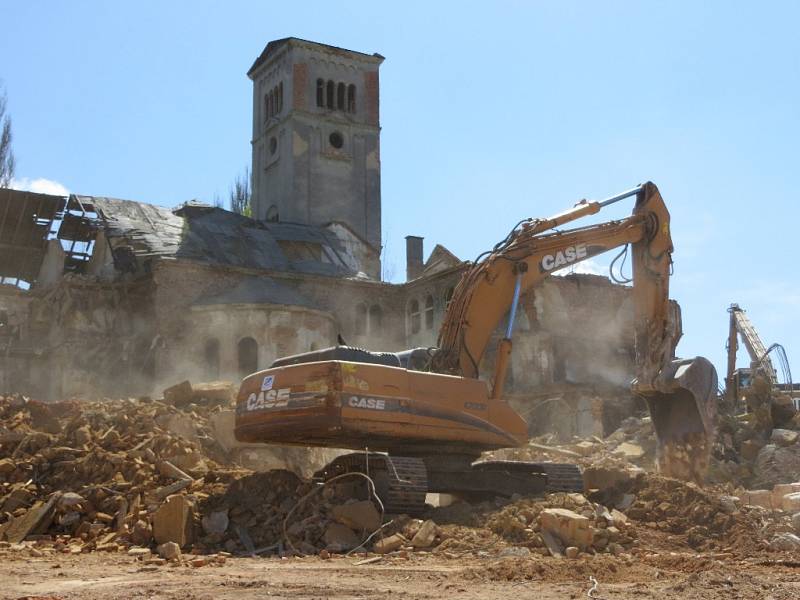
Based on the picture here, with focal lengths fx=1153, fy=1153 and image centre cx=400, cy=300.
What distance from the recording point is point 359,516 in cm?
1284

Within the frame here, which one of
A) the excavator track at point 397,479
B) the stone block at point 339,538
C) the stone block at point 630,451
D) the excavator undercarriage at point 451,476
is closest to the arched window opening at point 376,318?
the stone block at point 630,451

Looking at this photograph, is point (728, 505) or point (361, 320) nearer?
point (728, 505)

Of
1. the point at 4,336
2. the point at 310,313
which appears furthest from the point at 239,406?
the point at 4,336

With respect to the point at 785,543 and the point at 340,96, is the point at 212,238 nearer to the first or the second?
the point at 340,96

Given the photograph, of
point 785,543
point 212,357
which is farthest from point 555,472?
point 212,357

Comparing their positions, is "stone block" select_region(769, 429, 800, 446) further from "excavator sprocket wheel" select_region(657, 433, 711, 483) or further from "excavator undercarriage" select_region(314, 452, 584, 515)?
"excavator undercarriage" select_region(314, 452, 584, 515)

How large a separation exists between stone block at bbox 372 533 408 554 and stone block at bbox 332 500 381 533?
1.48 ft

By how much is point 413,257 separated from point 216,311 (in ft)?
51.8

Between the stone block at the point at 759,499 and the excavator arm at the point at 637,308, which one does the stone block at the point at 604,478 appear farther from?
the stone block at the point at 759,499

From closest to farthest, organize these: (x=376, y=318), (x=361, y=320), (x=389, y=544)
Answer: (x=389, y=544) → (x=361, y=320) → (x=376, y=318)

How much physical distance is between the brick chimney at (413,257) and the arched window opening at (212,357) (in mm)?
14950

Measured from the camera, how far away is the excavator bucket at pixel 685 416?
1630 cm

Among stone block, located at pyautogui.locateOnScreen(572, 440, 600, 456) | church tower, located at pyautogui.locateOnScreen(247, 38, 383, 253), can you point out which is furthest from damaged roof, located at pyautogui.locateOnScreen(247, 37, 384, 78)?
stone block, located at pyautogui.locateOnScreen(572, 440, 600, 456)

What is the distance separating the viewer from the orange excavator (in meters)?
13.6
